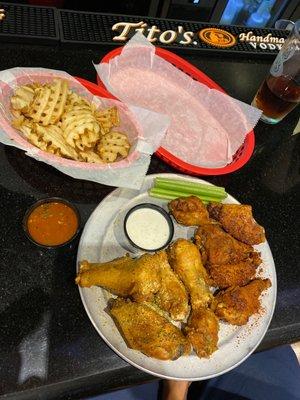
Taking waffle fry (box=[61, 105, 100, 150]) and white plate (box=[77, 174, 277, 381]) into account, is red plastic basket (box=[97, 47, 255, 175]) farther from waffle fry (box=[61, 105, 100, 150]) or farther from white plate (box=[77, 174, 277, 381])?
waffle fry (box=[61, 105, 100, 150])

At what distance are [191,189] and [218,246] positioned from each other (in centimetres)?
32

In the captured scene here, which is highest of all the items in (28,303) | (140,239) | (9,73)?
(9,73)

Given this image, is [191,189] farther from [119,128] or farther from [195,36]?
[195,36]

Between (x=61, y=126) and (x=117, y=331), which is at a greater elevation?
(x=61, y=126)

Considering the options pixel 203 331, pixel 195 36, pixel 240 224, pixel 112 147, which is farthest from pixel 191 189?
pixel 195 36

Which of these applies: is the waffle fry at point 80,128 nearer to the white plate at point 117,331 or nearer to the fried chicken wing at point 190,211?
the white plate at point 117,331

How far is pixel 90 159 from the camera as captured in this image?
1.66 meters

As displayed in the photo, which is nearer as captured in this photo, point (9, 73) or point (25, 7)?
point (9, 73)

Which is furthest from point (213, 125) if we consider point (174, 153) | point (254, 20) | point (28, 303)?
point (254, 20)

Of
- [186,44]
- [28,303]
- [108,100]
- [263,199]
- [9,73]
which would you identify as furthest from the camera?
[186,44]

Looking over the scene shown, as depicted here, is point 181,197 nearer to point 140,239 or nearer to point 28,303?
point 140,239

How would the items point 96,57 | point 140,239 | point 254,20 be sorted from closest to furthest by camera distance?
point 140,239
point 96,57
point 254,20

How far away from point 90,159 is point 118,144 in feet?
0.48

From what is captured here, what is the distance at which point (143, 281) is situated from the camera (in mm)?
1402
